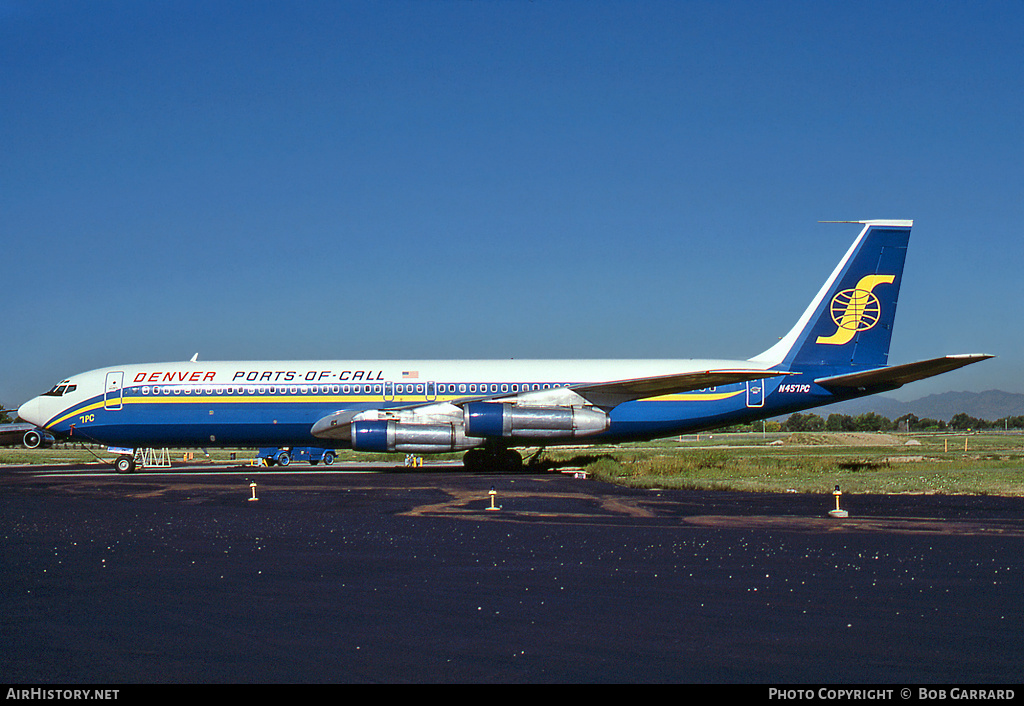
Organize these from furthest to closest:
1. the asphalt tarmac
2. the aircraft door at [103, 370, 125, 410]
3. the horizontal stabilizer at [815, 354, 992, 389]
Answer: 1. the aircraft door at [103, 370, 125, 410]
2. the horizontal stabilizer at [815, 354, 992, 389]
3. the asphalt tarmac

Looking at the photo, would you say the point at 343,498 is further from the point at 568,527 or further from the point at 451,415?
the point at 451,415

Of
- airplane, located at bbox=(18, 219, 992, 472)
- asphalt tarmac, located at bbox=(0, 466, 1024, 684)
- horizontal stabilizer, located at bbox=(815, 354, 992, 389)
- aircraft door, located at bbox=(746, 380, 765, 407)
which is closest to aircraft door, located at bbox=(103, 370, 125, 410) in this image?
airplane, located at bbox=(18, 219, 992, 472)

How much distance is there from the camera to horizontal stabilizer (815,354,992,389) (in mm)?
27281

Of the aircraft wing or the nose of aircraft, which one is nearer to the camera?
the aircraft wing

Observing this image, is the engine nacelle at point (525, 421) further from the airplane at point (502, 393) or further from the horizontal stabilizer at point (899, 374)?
the horizontal stabilizer at point (899, 374)

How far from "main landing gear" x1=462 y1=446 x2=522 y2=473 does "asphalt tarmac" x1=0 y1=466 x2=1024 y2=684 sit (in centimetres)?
1602

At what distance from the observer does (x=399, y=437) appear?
2962 centimetres

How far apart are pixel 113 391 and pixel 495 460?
49.2 feet

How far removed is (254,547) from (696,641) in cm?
753

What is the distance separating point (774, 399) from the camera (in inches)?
1324

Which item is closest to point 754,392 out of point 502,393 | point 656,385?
point 656,385

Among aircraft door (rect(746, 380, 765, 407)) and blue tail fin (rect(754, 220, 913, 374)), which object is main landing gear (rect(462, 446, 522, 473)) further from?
blue tail fin (rect(754, 220, 913, 374))

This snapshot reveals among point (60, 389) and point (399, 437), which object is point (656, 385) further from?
point (60, 389)

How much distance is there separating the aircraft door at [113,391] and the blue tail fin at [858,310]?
2575 cm
